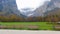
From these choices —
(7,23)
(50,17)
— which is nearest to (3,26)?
(7,23)

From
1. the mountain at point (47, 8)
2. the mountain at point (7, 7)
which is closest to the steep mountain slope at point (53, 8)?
the mountain at point (47, 8)

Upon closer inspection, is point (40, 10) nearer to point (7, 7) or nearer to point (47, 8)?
point (47, 8)

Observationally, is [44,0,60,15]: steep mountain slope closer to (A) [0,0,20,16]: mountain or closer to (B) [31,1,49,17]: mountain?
(B) [31,1,49,17]: mountain

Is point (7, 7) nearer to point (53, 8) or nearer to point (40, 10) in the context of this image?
point (40, 10)

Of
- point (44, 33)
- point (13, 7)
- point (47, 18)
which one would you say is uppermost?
point (13, 7)

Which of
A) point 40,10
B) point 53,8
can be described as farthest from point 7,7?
point 53,8

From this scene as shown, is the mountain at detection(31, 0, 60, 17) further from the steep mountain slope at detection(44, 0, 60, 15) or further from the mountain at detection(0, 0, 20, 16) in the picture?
the mountain at detection(0, 0, 20, 16)

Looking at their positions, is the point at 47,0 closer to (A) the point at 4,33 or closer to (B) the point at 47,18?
(B) the point at 47,18

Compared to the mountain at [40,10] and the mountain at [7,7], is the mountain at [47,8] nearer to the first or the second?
the mountain at [40,10]

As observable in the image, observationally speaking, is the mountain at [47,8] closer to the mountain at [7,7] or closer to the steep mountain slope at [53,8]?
the steep mountain slope at [53,8]

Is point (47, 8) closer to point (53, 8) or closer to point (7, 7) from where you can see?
point (53, 8)

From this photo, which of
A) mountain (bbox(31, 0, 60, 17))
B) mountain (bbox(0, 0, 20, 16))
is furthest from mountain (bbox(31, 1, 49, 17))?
mountain (bbox(0, 0, 20, 16))
